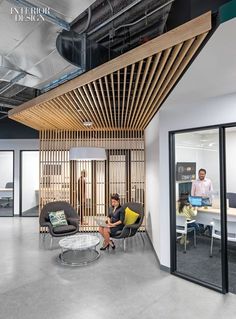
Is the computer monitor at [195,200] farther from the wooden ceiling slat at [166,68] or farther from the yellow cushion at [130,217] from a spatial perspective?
the wooden ceiling slat at [166,68]

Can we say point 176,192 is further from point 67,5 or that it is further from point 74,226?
point 67,5

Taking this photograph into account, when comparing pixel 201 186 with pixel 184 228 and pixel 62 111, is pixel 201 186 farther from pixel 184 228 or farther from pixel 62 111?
pixel 62 111

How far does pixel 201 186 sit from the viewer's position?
14.6 feet

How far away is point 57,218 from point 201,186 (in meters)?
3.53

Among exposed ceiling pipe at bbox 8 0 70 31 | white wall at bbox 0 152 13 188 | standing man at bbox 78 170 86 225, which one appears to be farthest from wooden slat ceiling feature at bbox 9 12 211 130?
white wall at bbox 0 152 13 188

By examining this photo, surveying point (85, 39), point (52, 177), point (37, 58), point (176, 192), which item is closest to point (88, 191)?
point (52, 177)

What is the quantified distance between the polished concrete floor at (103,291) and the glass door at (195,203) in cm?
52

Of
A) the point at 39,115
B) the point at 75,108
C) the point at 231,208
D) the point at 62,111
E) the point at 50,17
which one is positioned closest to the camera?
the point at 50,17

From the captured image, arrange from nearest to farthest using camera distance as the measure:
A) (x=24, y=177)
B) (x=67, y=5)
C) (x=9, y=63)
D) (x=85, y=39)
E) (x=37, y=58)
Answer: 1. (x=67, y=5)
2. (x=37, y=58)
3. (x=9, y=63)
4. (x=85, y=39)
5. (x=24, y=177)

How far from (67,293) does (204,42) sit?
3.67 meters

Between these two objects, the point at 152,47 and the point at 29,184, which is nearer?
the point at 152,47

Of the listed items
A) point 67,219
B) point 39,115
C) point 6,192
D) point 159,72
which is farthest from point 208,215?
point 6,192

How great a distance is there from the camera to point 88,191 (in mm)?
7355

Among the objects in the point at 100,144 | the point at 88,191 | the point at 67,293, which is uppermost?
the point at 100,144
